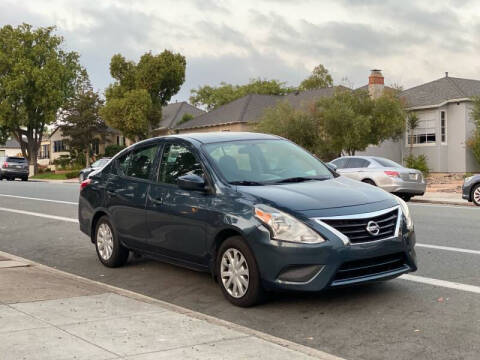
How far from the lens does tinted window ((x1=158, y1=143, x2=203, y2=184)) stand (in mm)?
7492

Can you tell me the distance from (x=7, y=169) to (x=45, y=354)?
41.7 m

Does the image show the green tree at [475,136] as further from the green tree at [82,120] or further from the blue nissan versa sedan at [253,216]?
the green tree at [82,120]

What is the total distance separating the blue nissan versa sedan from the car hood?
0.01 metres

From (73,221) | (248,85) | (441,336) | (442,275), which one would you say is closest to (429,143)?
(73,221)

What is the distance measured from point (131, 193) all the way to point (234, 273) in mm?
2264

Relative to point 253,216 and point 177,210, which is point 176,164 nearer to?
point 177,210

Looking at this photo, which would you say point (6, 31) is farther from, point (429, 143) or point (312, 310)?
point (312, 310)

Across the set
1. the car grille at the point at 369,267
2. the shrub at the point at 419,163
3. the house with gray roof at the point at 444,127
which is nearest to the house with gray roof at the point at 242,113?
the house with gray roof at the point at 444,127

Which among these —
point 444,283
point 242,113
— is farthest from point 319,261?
point 242,113

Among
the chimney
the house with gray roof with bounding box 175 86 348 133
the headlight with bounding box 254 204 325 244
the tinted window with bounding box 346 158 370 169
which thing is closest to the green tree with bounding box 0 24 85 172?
the house with gray roof with bounding box 175 86 348 133

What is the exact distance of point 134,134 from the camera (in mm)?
57750

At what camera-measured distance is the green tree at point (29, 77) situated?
60438 millimetres

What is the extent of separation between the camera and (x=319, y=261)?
605 centimetres

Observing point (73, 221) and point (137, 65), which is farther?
point (137, 65)
